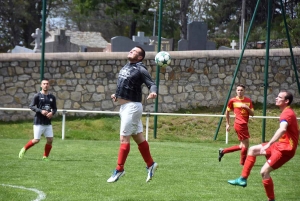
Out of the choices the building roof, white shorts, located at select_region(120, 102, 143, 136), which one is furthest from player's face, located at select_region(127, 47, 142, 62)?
the building roof

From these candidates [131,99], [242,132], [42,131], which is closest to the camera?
[131,99]

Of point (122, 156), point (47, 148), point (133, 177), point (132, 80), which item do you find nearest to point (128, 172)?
point (133, 177)

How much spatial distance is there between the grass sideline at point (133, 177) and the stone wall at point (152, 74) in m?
7.51

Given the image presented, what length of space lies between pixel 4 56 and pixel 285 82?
34.9 feet

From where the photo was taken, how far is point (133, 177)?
40.5 feet

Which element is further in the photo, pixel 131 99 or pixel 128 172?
A: pixel 128 172

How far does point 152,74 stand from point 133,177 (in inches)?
567

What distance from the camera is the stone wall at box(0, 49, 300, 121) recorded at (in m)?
25.2

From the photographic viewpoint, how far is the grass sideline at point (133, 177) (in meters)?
10.4

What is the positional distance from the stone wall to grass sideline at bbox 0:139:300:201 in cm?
751

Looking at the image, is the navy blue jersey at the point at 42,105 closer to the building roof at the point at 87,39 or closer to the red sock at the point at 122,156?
the red sock at the point at 122,156

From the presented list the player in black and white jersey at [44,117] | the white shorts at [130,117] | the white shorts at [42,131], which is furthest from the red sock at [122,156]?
the white shorts at [42,131]

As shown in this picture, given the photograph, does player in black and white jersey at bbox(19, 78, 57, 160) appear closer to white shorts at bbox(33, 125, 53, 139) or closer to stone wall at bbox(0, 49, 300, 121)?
white shorts at bbox(33, 125, 53, 139)

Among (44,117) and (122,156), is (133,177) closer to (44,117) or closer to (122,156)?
(122,156)
